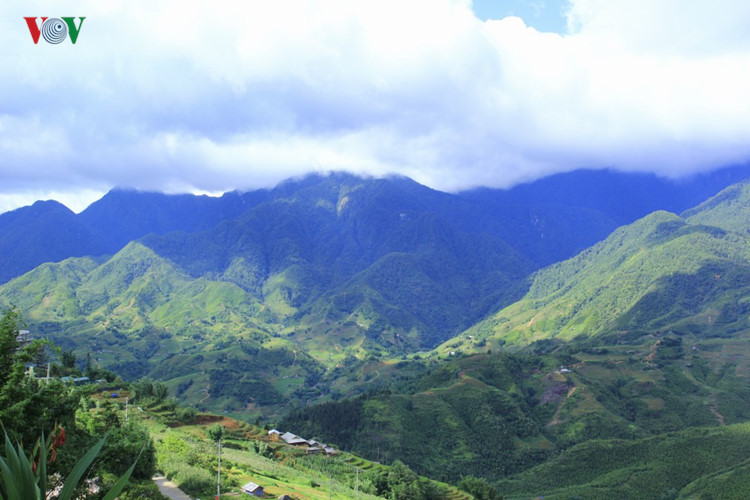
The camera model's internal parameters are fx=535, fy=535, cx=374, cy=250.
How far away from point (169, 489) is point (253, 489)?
31.2 feet

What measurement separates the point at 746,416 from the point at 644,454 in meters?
43.8

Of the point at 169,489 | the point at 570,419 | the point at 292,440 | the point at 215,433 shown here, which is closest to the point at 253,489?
the point at 169,489

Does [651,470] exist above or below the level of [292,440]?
below

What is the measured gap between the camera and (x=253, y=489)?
1969 inches

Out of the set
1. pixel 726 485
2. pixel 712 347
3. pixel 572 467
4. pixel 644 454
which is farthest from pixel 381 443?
pixel 712 347

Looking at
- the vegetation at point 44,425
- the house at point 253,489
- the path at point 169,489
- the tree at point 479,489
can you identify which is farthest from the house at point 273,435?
the vegetation at point 44,425

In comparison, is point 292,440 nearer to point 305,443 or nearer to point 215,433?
point 305,443

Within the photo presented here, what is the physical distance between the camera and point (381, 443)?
114 m

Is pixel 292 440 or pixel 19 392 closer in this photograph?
pixel 19 392

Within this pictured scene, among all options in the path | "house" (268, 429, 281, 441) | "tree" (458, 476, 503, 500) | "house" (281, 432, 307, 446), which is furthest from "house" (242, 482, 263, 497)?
"house" (268, 429, 281, 441)

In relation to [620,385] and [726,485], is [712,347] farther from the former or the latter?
[726,485]

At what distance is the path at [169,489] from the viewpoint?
133ft

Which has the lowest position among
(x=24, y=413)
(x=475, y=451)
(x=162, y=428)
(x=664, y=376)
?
(x=475, y=451)

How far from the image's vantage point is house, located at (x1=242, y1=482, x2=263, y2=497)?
162 feet
